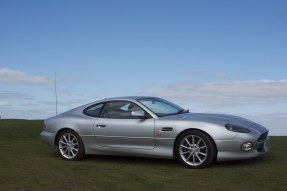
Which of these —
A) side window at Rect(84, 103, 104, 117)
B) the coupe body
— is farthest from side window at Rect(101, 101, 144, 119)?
side window at Rect(84, 103, 104, 117)

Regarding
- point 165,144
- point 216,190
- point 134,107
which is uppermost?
point 134,107

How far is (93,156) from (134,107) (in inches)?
73.6

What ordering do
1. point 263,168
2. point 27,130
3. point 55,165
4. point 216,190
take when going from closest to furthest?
point 216,190 < point 263,168 < point 55,165 < point 27,130

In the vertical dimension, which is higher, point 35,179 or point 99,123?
point 99,123

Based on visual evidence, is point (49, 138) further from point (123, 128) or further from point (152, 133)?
point (152, 133)

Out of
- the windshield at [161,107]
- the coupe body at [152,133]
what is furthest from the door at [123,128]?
the windshield at [161,107]

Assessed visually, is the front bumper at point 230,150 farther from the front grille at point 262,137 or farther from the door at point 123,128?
the door at point 123,128

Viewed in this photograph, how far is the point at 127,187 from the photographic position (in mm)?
6586

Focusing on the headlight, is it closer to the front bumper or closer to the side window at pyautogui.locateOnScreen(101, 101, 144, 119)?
the front bumper

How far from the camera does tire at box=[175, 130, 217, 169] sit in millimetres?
7977

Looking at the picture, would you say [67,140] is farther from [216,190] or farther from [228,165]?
[216,190]

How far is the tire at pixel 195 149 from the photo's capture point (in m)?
7.98

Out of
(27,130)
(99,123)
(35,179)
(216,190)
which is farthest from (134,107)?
(27,130)

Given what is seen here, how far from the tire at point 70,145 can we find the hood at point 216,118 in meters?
2.20
